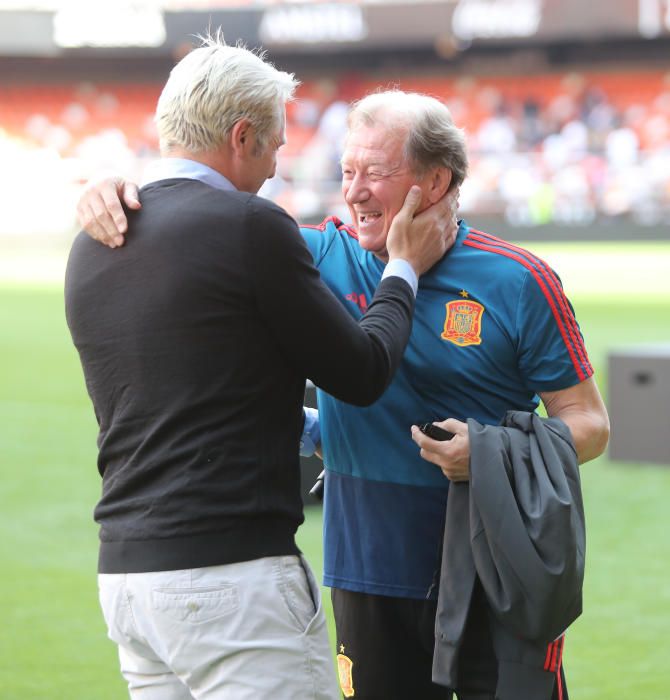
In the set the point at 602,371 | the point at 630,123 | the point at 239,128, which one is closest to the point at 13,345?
the point at 602,371

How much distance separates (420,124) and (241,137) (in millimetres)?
561

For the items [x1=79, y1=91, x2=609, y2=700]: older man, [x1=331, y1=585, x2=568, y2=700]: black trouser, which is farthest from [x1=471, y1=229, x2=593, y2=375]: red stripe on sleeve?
[x1=331, y1=585, x2=568, y2=700]: black trouser

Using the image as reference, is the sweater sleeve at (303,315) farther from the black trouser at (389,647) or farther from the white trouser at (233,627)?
the black trouser at (389,647)

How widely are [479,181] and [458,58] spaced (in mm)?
7969

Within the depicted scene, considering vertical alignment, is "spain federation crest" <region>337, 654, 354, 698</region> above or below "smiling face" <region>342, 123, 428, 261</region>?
below

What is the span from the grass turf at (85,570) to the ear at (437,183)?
7.94ft

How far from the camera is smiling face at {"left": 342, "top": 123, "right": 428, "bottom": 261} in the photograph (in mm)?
2656

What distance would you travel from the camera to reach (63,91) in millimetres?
37812

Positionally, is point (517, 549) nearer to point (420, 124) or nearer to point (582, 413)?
point (582, 413)

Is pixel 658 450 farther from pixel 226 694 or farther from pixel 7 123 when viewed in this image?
pixel 7 123

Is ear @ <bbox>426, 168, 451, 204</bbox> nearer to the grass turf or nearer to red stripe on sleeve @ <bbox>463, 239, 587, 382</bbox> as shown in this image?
red stripe on sleeve @ <bbox>463, 239, 587, 382</bbox>

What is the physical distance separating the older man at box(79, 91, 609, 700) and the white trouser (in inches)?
17.6

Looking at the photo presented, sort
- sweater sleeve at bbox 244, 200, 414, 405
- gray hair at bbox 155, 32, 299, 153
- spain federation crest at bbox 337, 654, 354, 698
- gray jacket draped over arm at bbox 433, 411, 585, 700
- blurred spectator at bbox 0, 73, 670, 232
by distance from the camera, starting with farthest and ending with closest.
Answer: blurred spectator at bbox 0, 73, 670, 232 < spain federation crest at bbox 337, 654, 354, 698 < gray jacket draped over arm at bbox 433, 411, 585, 700 < gray hair at bbox 155, 32, 299, 153 < sweater sleeve at bbox 244, 200, 414, 405

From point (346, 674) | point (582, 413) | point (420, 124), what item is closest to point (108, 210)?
point (420, 124)
